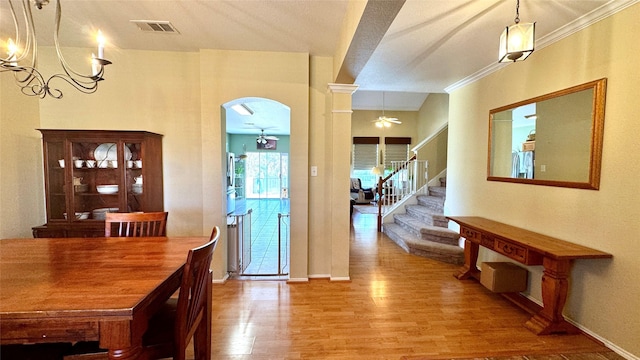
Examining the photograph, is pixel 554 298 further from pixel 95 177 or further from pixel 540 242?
pixel 95 177

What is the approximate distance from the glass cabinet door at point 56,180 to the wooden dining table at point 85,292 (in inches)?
61.8

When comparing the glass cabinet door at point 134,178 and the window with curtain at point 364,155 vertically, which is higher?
the window with curtain at point 364,155

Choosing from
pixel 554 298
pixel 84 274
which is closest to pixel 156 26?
pixel 84 274

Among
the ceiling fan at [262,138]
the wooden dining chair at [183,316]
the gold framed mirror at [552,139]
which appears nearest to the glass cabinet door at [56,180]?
the wooden dining chair at [183,316]

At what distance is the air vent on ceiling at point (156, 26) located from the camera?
248 centimetres

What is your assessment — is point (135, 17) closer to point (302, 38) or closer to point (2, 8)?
point (2, 8)

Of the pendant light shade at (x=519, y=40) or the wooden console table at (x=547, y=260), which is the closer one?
the pendant light shade at (x=519, y=40)

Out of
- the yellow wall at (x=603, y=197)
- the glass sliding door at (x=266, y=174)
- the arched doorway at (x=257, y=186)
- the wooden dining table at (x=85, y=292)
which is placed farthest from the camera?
the glass sliding door at (x=266, y=174)

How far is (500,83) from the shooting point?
10.5 ft

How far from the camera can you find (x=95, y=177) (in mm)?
3176

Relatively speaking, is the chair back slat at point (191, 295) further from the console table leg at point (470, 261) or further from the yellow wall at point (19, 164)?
the console table leg at point (470, 261)

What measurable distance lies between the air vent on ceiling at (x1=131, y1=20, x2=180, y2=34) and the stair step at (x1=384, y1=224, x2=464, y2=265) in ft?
13.5

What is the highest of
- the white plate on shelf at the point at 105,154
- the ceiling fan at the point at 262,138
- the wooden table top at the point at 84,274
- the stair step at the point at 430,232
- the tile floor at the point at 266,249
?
the ceiling fan at the point at 262,138

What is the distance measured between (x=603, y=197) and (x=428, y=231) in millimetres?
2331
